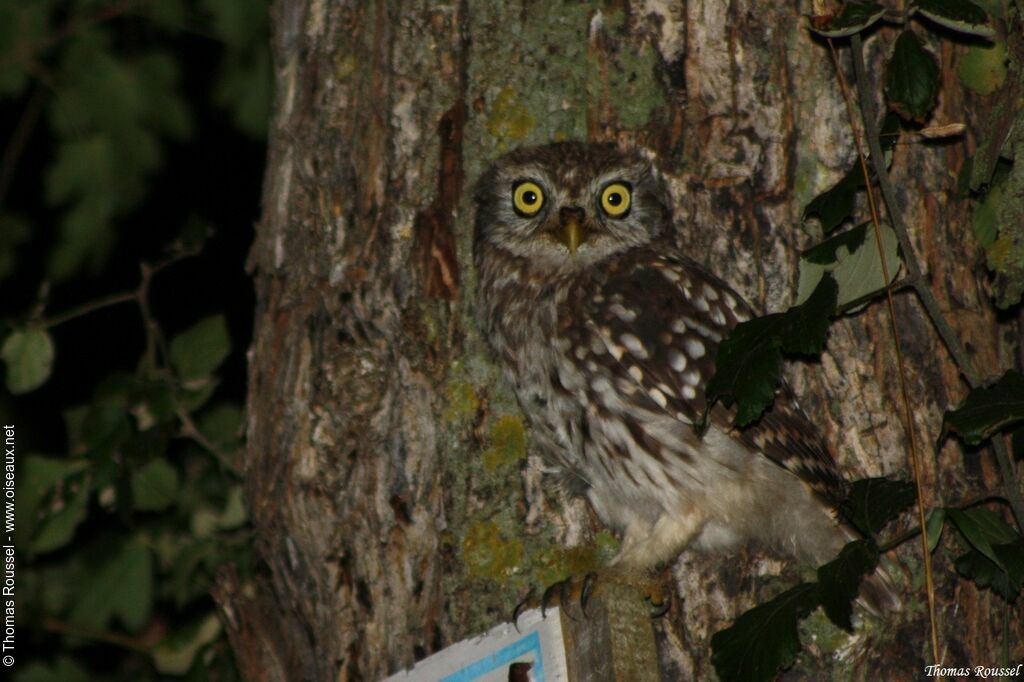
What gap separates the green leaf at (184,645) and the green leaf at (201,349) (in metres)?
0.72

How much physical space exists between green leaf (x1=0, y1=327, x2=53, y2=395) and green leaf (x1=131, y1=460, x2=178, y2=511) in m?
0.35

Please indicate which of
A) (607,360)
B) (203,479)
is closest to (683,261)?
(607,360)

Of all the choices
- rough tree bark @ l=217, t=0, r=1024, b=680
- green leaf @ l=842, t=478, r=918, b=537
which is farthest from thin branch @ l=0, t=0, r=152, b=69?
green leaf @ l=842, t=478, r=918, b=537

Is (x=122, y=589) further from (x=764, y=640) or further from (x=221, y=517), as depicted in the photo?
(x=764, y=640)

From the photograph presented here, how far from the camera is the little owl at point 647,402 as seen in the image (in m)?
2.54

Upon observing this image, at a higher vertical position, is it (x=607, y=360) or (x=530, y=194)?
(x=530, y=194)

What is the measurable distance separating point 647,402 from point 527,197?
1.81 feet

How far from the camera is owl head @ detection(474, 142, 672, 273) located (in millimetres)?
2619

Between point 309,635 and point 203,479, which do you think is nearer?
point 309,635

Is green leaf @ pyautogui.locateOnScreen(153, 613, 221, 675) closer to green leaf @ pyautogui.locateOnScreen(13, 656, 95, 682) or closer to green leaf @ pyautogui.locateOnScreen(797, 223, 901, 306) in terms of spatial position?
green leaf @ pyautogui.locateOnScreen(13, 656, 95, 682)

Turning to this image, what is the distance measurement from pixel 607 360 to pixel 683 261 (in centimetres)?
27

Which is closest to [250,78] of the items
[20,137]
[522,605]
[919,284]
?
[20,137]

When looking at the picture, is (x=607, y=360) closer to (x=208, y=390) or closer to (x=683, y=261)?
(x=683, y=261)

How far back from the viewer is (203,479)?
137 inches
